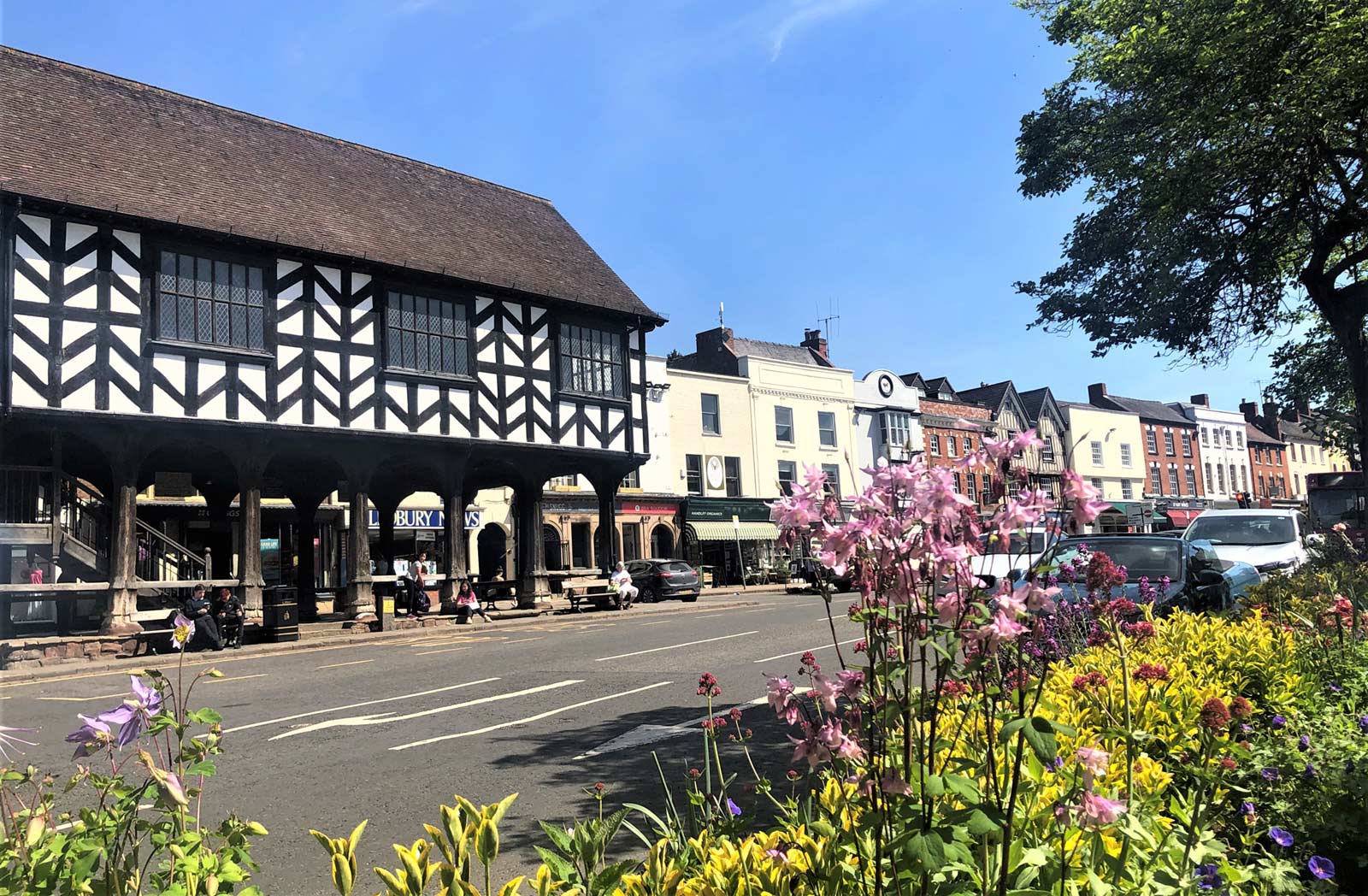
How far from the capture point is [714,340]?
44875 millimetres

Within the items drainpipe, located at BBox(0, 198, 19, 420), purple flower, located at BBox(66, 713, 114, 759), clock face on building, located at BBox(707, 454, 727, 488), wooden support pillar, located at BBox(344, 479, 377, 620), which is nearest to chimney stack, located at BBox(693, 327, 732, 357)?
clock face on building, located at BBox(707, 454, 727, 488)

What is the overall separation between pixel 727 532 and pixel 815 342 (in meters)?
14.4

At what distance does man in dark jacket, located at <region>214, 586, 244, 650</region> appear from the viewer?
18219 mm

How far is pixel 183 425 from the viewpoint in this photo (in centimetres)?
1839

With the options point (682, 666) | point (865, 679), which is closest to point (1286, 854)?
point (865, 679)

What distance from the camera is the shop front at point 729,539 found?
130 ft

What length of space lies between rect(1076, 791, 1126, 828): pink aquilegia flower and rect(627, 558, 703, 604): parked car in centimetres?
2767

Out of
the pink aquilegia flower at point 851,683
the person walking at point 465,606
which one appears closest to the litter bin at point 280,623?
the person walking at point 465,606

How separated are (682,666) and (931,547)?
33.6ft

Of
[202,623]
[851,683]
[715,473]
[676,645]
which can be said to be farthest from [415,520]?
[851,683]

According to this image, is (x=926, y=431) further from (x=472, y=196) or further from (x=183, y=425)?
(x=183, y=425)

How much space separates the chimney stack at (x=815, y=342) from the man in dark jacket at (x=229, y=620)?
35830 millimetres

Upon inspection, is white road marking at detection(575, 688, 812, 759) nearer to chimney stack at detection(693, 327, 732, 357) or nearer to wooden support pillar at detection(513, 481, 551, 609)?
wooden support pillar at detection(513, 481, 551, 609)

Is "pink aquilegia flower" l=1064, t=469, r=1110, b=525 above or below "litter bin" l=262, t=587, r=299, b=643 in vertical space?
above
